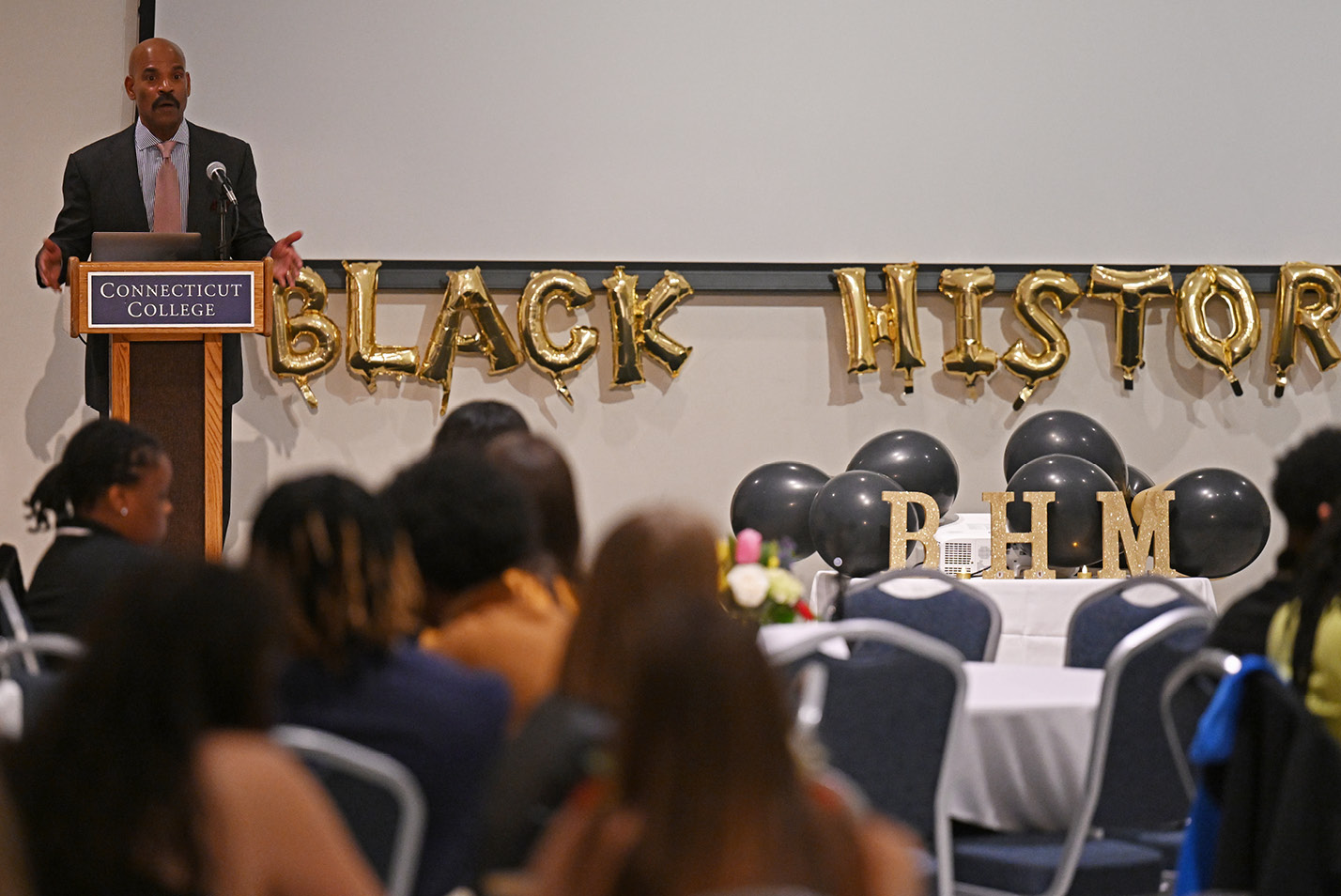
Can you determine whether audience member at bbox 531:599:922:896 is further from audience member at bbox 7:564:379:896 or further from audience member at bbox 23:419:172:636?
audience member at bbox 23:419:172:636

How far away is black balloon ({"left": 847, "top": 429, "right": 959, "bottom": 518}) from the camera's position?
587 cm

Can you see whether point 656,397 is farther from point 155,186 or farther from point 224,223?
point 224,223

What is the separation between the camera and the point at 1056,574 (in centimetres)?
558

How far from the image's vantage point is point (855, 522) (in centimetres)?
534

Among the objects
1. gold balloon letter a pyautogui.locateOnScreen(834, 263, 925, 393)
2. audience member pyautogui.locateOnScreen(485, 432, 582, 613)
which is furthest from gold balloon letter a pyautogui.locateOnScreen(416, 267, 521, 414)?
audience member pyautogui.locateOnScreen(485, 432, 582, 613)

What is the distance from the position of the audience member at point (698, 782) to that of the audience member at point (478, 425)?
2278 millimetres

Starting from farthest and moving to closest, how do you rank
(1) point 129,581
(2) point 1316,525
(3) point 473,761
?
(2) point 1316,525
(3) point 473,761
(1) point 129,581

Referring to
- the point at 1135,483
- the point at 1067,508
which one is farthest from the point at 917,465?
the point at 1135,483

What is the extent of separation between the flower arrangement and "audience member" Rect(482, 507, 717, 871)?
4.79 ft

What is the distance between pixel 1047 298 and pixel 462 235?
268 centimetres

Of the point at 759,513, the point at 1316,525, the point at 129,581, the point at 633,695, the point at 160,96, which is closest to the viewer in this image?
the point at 633,695

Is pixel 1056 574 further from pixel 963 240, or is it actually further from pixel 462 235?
pixel 462 235

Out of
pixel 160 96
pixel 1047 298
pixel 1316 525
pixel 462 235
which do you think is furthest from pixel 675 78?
pixel 1316 525

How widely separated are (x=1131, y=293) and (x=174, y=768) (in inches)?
242
